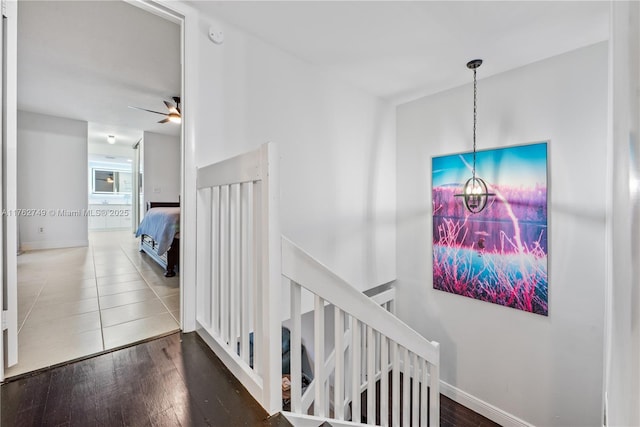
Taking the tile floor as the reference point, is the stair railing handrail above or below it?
above

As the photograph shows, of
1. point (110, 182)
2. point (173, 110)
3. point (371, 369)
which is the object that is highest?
point (173, 110)

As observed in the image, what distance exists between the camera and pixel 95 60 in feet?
7.83

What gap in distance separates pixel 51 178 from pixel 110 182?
1.36 feet

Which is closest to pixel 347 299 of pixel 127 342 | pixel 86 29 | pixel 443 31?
pixel 127 342

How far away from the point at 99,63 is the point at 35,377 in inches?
99.7

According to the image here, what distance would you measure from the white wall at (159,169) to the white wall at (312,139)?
2.82 meters

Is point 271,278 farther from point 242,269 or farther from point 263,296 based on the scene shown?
point 242,269

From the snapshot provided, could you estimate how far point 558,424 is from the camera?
2219mm

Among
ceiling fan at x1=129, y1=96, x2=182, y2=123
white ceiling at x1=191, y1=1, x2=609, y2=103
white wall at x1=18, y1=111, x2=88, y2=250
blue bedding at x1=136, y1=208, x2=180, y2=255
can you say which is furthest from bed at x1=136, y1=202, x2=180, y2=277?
white ceiling at x1=191, y1=1, x2=609, y2=103

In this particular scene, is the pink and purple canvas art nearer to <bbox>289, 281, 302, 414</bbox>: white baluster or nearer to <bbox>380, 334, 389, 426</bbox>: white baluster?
<bbox>380, 334, 389, 426</bbox>: white baluster

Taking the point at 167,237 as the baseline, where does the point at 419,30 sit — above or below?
above

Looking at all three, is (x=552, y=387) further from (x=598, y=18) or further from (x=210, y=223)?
(x=210, y=223)

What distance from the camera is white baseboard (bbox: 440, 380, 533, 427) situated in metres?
2.43

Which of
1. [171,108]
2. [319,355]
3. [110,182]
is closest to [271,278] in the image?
[319,355]
